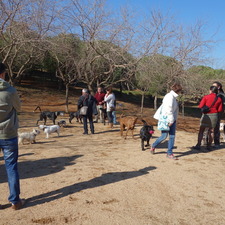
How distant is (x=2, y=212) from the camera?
2.75 m

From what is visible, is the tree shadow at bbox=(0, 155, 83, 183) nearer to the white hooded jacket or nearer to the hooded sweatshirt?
the hooded sweatshirt

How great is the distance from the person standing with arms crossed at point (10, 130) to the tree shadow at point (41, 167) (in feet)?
3.59

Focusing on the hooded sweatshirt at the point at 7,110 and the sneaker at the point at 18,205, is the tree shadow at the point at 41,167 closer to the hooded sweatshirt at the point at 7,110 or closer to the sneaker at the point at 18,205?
the sneaker at the point at 18,205

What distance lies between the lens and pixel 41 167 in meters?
4.40

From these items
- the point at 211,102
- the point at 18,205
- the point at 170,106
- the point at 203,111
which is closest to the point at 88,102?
the point at 170,106

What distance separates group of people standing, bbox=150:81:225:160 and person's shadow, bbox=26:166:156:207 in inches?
35.5

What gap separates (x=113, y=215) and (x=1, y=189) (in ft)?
6.07

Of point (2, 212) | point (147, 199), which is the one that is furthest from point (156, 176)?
point (2, 212)

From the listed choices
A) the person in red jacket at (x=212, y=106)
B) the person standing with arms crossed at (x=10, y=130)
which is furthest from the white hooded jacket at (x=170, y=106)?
the person standing with arms crossed at (x=10, y=130)

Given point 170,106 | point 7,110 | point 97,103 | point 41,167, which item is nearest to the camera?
point 7,110

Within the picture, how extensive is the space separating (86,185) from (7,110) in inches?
70.9

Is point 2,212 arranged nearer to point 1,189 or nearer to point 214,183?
point 1,189

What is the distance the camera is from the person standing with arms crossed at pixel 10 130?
2656 millimetres

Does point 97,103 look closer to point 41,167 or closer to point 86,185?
point 41,167
